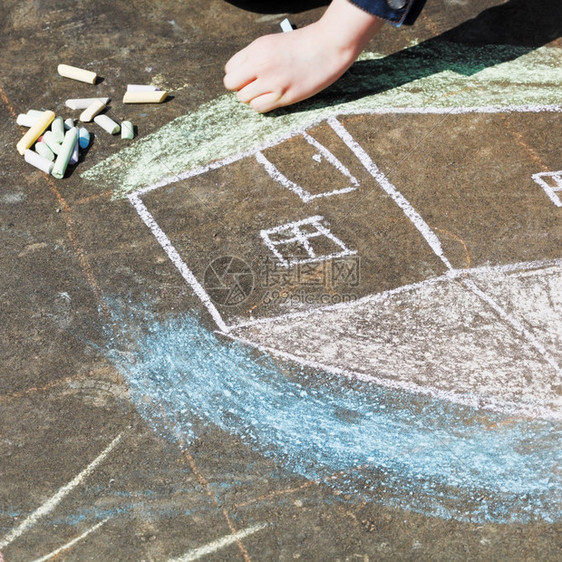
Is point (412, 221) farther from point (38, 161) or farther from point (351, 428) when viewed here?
point (38, 161)

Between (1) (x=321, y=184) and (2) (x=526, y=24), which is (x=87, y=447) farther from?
(2) (x=526, y=24)

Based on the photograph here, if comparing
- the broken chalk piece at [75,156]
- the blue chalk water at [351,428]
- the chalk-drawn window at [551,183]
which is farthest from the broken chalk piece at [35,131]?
the chalk-drawn window at [551,183]

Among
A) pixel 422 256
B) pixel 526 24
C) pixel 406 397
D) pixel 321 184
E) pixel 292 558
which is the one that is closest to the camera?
pixel 292 558

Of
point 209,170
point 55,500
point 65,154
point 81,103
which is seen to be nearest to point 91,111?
point 81,103

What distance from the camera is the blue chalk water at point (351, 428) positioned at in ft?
8.85

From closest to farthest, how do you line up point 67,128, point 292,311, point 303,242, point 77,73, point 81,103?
1. point 292,311
2. point 303,242
3. point 67,128
4. point 81,103
5. point 77,73

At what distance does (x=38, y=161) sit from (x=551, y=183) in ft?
7.52

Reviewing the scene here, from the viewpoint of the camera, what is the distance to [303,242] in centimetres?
341

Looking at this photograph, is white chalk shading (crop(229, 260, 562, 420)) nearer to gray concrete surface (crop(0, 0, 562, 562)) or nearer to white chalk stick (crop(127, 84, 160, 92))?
gray concrete surface (crop(0, 0, 562, 562))

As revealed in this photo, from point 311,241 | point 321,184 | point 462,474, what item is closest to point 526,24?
point 321,184

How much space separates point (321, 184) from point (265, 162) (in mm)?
292

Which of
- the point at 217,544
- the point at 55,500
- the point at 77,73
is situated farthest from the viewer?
the point at 77,73

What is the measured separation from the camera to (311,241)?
3418 millimetres

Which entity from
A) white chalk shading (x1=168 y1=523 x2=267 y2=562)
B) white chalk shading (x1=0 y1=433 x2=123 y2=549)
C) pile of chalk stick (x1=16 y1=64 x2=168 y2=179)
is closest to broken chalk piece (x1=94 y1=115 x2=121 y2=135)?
pile of chalk stick (x1=16 y1=64 x2=168 y2=179)
